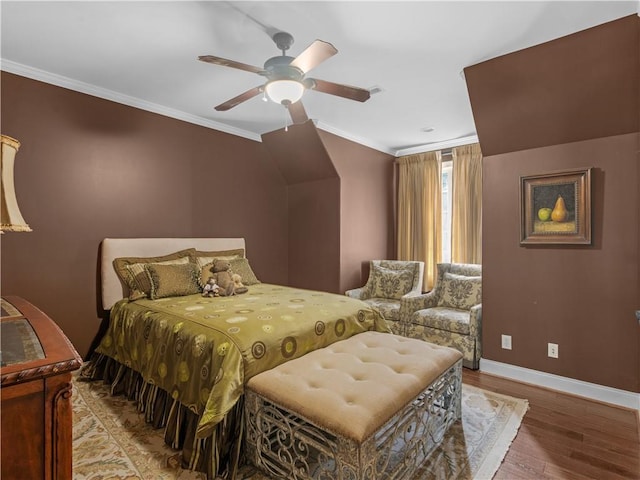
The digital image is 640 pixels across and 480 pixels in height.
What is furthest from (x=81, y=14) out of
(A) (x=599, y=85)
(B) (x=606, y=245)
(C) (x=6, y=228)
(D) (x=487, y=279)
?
(B) (x=606, y=245)

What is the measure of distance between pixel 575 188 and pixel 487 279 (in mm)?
1043

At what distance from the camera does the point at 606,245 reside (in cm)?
264

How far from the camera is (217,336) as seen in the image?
1937 millimetres

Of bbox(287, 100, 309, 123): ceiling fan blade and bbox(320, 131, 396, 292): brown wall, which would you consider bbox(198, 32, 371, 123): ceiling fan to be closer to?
bbox(287, 100, 309, 123): ceiling fan blade

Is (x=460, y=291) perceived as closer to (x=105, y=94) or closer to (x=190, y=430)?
(x=190, y=430)

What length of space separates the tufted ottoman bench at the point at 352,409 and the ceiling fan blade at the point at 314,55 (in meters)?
1.76

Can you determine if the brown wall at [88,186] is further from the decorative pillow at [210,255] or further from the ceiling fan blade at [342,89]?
the ceiling fan blade at [342,89]

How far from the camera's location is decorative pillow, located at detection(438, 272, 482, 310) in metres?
3.64

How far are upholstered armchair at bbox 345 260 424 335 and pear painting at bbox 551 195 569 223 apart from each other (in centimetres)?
183

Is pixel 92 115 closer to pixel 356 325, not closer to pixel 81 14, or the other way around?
pixel 81 14

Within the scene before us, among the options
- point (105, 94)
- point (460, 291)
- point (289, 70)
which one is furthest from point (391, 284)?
point (105, 94)

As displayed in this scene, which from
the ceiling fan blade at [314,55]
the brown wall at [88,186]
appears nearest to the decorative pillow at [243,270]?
the brown wall at [88,186]

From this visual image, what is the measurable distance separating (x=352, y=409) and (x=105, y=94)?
346cm

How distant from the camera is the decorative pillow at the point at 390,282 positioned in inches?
173
